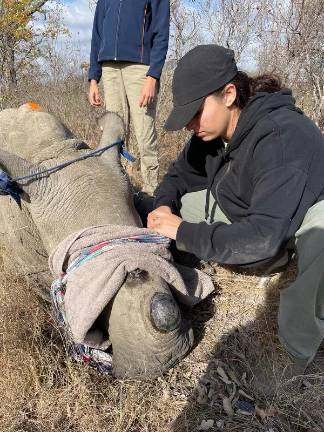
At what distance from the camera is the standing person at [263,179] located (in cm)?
293

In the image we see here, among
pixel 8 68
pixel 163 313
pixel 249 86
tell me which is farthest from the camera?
pixel 8 68

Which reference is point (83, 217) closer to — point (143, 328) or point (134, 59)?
point (143, 328)

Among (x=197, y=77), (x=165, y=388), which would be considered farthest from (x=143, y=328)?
(x=197, y=77)

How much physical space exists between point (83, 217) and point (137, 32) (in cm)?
329

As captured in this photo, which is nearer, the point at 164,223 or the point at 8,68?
the point at 164,223

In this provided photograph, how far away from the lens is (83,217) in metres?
3.22

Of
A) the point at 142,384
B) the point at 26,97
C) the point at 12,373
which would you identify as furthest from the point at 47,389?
the point at 26,97

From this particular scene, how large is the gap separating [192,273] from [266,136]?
111cm

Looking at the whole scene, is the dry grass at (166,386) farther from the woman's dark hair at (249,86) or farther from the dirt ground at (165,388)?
the woman's dark hair at (249,86)

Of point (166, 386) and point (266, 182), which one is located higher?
point (266, 182)

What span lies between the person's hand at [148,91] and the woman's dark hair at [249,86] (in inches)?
91.3

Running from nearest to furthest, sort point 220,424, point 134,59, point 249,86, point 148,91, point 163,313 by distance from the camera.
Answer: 1. point 163,313
2. point 220,424
3. point 249,86
4. point 148,91
5. point 134,59

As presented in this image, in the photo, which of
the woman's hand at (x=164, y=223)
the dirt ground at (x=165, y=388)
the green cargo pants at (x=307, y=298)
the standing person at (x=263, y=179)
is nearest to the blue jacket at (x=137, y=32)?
the standing person at (x=263, y=179)

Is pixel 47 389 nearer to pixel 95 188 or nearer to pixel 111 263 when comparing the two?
pixel 111 263
